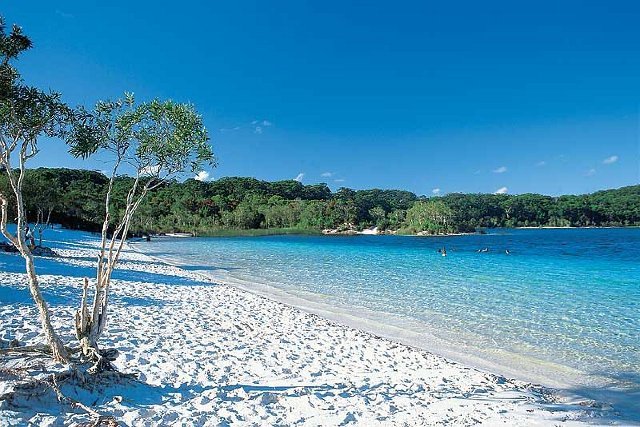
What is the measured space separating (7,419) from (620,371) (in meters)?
11.9

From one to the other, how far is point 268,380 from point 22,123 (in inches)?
227

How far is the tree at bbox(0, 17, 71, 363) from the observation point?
5.98 meters

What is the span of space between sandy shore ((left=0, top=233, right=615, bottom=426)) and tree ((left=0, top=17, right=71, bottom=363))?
3.78 ft

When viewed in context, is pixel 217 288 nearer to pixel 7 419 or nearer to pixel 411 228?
pixel 7 419

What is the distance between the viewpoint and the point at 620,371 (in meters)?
10.0

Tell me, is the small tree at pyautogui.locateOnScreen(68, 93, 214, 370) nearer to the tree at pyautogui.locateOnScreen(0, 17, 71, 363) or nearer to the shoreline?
the tree at pyautogui.locateOnScreen(0, 17, 71, 363)

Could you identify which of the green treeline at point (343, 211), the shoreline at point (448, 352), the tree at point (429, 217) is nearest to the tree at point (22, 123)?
the shoreline at point (448, 352)

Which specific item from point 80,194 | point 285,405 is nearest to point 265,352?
point 285,405

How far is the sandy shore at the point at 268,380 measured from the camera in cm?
609

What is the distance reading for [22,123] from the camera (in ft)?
20.8

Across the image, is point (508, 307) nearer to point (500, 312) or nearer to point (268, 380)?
point (500, 312)

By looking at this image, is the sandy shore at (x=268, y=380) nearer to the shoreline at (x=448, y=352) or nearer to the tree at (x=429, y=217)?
the shoreline at (x=448, y=352)

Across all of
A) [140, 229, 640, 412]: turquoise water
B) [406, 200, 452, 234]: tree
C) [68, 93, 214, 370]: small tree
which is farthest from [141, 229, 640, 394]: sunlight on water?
[406, 200, 452, 234]: tree

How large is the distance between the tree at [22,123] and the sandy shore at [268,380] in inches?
45.4
